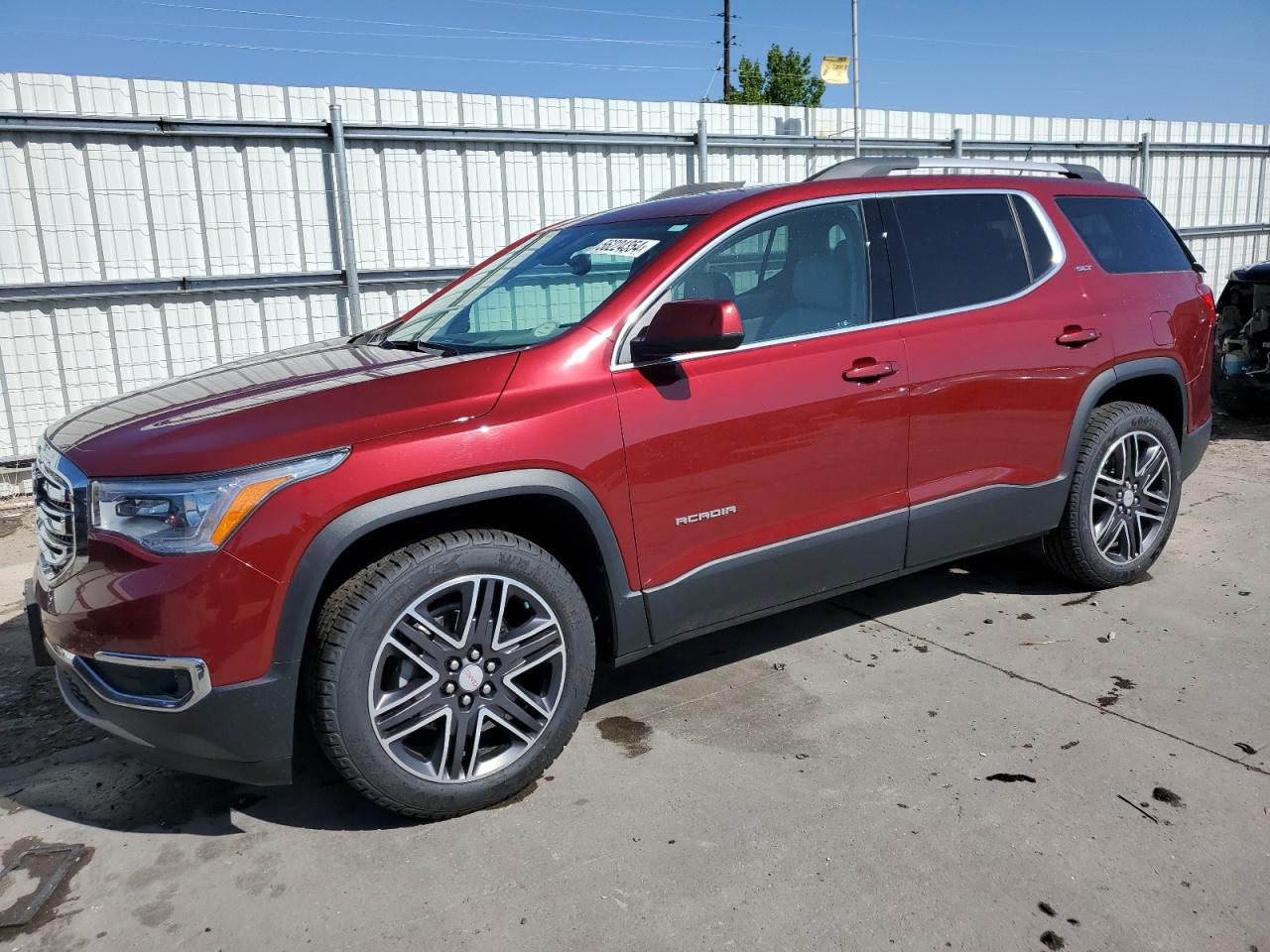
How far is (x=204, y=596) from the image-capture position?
2.55 m

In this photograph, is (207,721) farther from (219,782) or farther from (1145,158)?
(1145,158)

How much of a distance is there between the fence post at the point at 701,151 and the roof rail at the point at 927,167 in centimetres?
452

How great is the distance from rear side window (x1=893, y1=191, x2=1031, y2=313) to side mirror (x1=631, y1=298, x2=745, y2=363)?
109cm

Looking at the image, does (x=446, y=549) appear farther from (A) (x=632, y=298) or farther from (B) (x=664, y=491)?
(A) (x=632, y=298)

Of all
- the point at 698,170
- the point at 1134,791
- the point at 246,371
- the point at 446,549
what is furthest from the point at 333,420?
the point at 698,170

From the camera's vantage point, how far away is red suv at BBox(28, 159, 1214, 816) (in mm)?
2641

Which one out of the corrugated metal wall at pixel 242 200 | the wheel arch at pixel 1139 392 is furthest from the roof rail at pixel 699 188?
the corrugated metal wall at pixel 242 200

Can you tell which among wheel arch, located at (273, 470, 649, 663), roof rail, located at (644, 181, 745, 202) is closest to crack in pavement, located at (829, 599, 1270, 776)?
wheel arch, located at (273, 470, 649, 663)

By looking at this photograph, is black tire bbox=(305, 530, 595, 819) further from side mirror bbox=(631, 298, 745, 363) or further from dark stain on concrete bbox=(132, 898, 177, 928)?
side mirror bbox=(631, 298, 745, 363)

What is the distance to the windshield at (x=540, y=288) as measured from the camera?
11.0 ft

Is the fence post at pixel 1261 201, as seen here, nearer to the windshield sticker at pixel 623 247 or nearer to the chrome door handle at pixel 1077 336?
the chrome door handle at pixel 1077 336

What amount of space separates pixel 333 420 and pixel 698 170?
6.89 metres

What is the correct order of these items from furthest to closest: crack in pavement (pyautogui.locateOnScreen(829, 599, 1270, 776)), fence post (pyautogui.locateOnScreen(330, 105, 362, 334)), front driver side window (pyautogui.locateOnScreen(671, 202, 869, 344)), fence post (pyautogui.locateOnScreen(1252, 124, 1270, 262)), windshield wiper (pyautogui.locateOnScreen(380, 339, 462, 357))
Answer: fence post (pyautogui.locateOnScreen(1252, 124, 1270, 262)) < fence post (pyautogui.locateOnScreen(330, 105, 362, 334)) < front driver side window (pyautogui.locateOnScreen(671, 202, 869, 344)) < windshield wiper (pyautogui.locateOnScreen(380, 339, 462, 357)) < crack in pavement (pyautogui.locateOnScreen(829, 599, 1270, 776))

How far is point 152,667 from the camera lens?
260 cm
